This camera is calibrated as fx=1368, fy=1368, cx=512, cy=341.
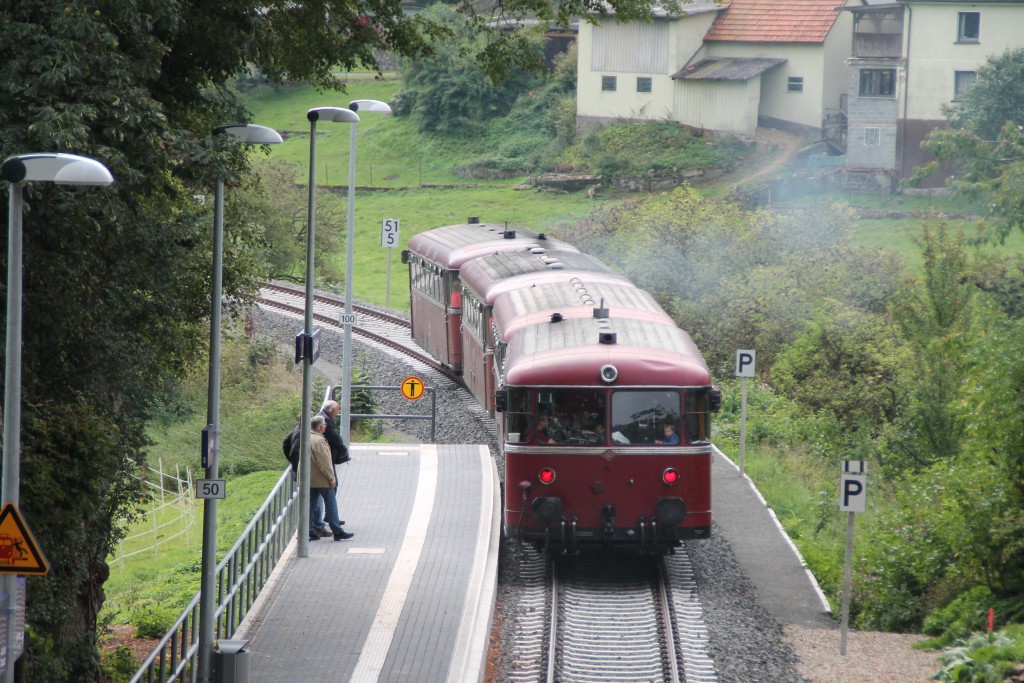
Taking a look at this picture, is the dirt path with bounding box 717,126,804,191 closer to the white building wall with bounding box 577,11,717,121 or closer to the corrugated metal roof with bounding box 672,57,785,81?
the corrugated metal roof with bounding box 672,57,785,81

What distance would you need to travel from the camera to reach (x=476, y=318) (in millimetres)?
23672

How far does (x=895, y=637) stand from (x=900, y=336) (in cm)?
1269

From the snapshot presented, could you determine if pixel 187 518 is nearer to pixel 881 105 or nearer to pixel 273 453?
pixel 273 453

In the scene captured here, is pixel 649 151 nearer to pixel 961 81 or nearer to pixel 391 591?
pixel 961 81

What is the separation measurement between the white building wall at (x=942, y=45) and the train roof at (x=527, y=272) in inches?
1277

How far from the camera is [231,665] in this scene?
11.9 m

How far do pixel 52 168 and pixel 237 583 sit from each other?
19.1 ft

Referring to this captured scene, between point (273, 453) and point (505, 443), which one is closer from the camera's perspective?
point (505, 443)

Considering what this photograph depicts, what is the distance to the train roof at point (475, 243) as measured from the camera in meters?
25.7

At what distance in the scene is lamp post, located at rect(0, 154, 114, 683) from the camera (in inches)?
381

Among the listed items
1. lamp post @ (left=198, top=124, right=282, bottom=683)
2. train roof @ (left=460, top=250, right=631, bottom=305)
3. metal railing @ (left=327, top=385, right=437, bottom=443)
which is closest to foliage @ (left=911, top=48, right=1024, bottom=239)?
train roof @ (left=460, top=250, right=631, bottom=305)

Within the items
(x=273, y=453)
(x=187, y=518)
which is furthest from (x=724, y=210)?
(x=187, y=518)

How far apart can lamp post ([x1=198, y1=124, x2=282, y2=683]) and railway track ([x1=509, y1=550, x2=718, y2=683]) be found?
3009 millimetres

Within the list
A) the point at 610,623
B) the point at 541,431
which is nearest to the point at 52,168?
the point at 541,431
